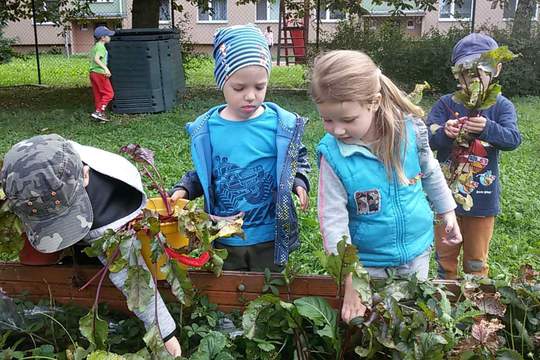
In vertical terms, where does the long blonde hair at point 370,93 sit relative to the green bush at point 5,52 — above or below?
above

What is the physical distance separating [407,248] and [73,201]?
3.37ft

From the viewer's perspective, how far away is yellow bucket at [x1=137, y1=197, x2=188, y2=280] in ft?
5.57

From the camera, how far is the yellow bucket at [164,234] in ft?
5.57

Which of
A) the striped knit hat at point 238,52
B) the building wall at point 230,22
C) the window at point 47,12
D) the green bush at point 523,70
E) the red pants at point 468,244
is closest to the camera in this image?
the striped knit hat at point 238,52

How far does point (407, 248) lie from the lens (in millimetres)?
2012

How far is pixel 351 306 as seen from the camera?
5.50ft

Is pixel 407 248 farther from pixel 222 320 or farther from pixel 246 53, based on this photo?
pixel 246 53

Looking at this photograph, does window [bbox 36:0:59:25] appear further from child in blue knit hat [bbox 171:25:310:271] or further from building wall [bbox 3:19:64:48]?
building wall [bbox 3:19:64:48]

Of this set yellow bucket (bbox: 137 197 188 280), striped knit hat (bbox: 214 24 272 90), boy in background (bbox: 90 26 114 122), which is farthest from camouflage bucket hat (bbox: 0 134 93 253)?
boy in background (bbox: 90 26 114 122)

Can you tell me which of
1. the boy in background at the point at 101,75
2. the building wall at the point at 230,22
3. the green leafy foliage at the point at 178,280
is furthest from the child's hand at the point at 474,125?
the building wall at the point at 230,22

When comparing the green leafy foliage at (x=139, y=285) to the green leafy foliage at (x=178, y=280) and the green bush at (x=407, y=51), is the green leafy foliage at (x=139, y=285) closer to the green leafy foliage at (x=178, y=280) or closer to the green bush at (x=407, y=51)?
the green leafy foliage at (x=178, y=280)

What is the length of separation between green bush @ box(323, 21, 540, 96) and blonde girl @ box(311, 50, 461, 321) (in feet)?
27.4

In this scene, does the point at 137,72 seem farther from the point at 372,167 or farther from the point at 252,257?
the point at 372,167

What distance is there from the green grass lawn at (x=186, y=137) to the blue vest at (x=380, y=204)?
1.25 feet
